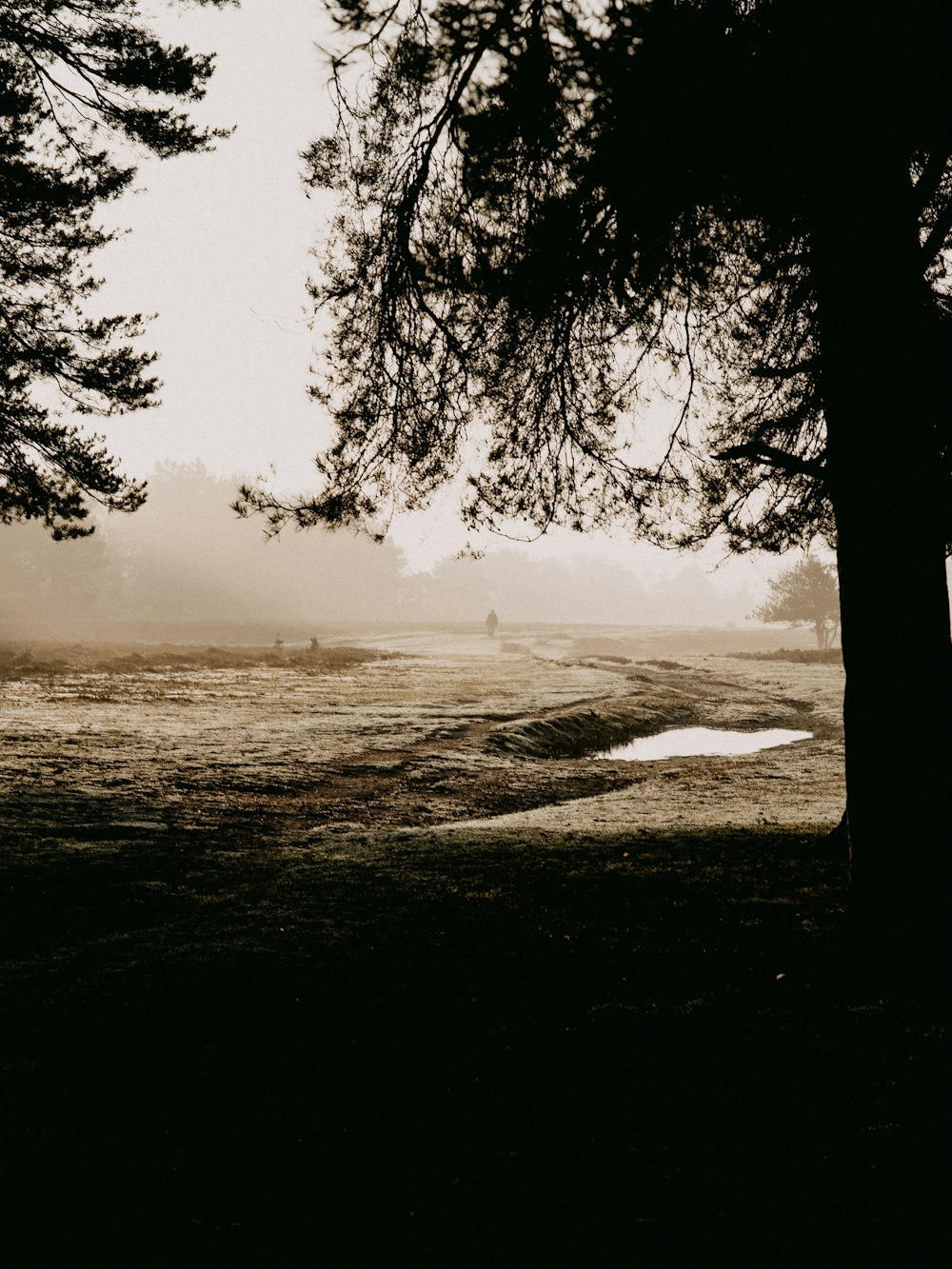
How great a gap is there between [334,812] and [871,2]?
1247cm

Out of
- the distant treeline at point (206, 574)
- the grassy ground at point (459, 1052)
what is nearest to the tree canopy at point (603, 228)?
the grassy ground at point (459, 1052)

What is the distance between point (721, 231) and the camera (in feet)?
27.5

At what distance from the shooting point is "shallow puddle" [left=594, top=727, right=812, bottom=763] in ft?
75.0

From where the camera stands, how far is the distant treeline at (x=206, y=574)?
78812mm

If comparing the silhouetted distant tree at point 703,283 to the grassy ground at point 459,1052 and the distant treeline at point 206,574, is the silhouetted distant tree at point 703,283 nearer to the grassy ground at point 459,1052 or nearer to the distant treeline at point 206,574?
the grassy ground at point 459,1052

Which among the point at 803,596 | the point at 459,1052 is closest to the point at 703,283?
the point at 459,1052

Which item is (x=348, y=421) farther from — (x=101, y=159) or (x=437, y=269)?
(x=101, y=159)

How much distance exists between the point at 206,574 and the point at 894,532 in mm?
107576

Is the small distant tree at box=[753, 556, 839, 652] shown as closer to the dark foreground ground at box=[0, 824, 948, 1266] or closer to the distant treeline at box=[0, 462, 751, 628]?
the distant treeline at box=[0, 462, 751, 628]

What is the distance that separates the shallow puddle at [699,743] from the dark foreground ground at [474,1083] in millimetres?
15049

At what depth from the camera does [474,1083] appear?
15.4 feet

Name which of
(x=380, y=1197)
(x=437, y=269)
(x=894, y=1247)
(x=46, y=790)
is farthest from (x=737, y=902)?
(x=46, y=790)

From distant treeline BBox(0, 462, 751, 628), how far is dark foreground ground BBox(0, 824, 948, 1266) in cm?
7201

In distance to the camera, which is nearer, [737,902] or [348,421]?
[737,902]
